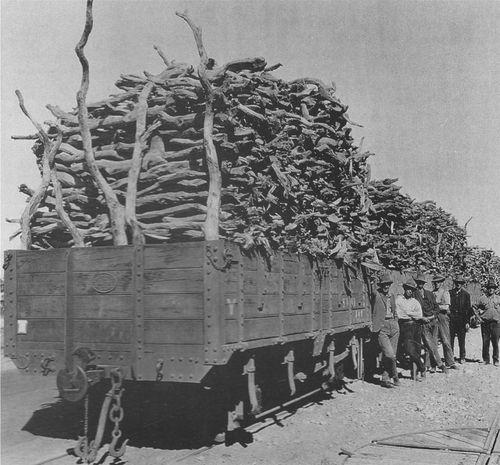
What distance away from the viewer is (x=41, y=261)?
6.18 meters

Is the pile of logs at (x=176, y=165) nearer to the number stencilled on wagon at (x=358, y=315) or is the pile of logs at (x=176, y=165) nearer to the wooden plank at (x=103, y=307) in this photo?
the wooden plank at (x=103, y=307)

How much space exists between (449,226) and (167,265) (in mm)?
21751

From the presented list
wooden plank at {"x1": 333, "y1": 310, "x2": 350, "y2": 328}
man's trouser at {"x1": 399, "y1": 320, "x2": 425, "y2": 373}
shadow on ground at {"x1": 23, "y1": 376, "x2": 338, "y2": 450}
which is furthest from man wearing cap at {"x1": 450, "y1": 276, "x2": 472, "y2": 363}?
shadow on ground at {"x1": 23, "y1": 376, "x2": 338, "y2": 450}

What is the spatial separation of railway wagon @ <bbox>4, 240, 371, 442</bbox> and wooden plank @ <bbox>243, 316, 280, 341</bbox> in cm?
1

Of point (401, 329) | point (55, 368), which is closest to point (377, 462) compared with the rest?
point (55, 368)

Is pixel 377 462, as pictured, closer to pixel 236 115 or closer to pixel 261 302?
pixel 261 302

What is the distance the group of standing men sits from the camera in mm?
10648

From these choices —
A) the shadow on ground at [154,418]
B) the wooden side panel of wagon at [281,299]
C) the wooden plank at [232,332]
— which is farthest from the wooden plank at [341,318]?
the wooden plank at [232,332]

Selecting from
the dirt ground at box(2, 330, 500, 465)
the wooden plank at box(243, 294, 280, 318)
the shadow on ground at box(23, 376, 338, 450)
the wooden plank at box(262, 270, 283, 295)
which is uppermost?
the wooden plank at box(262, 270, 283, 295)

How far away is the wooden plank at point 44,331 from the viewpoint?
602 cm

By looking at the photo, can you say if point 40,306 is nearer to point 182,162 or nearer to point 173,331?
point 173,331

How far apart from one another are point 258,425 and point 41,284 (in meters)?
3.04

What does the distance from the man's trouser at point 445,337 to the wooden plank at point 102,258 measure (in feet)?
28.7

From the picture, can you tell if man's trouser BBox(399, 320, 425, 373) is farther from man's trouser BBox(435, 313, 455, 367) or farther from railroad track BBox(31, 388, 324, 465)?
railroad track BBox(31, 388, 324, 465)
